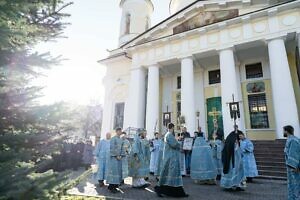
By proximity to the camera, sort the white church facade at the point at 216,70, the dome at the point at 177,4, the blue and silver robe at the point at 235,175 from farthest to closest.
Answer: the dome at the point at 177,4
the white church facade at the point at 216,70
the blue and silver robe at the point at 235,175

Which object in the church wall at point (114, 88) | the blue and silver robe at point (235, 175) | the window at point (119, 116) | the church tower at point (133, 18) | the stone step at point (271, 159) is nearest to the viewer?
the blue and silver robe at point (235, 175)

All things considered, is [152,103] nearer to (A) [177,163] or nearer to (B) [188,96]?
(B) [188,96]

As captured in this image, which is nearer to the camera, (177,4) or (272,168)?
(272,168)

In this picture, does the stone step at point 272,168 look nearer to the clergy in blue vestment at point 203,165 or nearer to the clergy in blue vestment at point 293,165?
the clergy in blue vestment at point 203,165

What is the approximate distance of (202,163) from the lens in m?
8.43

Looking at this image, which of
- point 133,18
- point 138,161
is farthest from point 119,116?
point 138,161

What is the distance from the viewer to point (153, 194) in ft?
21.7

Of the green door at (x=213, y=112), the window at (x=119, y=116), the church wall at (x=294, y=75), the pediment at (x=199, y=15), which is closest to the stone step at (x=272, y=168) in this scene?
the church wall at (x=294, y=75)

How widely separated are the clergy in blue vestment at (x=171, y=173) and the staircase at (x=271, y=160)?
5237 mm

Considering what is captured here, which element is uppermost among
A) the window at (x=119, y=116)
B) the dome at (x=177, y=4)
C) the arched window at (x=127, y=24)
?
the dome at (x=177, y=4)

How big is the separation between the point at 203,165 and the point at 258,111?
10.2m

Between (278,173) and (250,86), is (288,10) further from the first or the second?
(278,173)

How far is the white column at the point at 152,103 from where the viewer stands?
648 inches

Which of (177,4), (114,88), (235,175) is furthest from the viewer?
(177,4)
